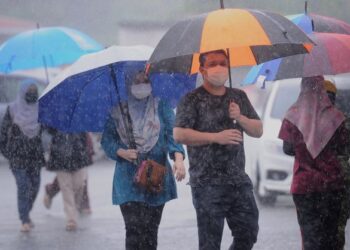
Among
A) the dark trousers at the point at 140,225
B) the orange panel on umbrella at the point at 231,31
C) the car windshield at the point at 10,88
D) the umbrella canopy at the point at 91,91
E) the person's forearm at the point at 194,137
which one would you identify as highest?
the orange panel on umbrella at the point at 231,31

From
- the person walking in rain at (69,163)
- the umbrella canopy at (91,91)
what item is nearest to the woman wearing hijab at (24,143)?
the person walking in rain at (69,163)

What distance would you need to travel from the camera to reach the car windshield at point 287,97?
1212 cm

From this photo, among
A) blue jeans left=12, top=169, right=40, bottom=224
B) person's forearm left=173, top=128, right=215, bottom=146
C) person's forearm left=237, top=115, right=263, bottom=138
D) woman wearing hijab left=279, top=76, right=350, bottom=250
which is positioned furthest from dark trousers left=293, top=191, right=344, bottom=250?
blue jeans left=12, top=169, right=40, bottom=224

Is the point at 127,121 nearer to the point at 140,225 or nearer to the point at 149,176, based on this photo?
the point at 149,176

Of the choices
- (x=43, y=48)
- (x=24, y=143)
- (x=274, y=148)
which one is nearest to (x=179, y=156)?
(x=43, y=48)

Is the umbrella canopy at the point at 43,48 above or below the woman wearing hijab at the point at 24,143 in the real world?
above

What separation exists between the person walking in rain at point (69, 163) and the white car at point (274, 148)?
224 centimetres

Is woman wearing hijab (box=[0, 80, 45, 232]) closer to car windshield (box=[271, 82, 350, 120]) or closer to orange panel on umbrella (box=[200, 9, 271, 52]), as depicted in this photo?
car windshield (box=[271, 82, 350, 120])

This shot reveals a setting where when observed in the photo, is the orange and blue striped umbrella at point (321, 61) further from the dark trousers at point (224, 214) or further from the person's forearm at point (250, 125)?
the dark trousers at point (224, 214)

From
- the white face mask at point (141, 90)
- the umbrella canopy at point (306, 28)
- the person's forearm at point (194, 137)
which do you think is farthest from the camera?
the umbrella canopy at point (306, 28)

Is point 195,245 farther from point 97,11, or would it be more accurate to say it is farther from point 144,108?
point 97,11

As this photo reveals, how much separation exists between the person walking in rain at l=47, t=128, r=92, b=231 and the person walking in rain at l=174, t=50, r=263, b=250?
4426 mm

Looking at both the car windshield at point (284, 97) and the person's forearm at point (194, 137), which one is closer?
the person's forearm at point (194, 137)

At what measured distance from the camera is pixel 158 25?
36.3 metres
